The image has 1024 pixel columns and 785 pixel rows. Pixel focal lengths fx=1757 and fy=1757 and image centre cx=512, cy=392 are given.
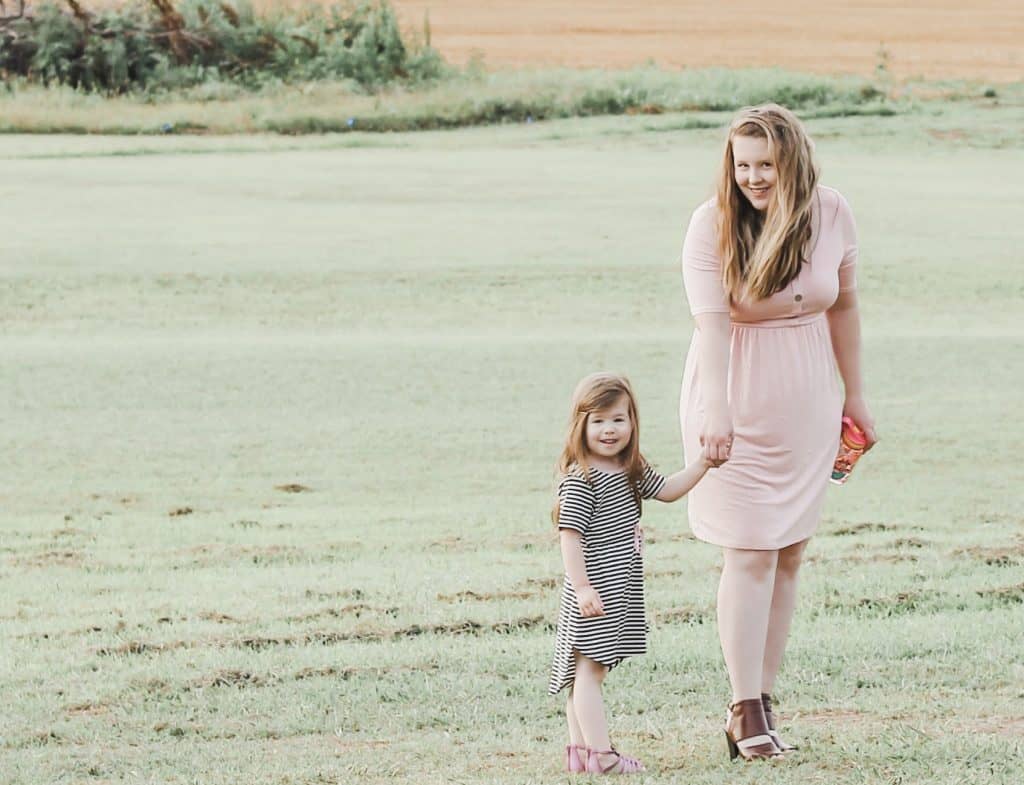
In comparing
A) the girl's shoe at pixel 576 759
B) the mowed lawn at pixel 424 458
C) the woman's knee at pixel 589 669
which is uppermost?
the woman's knee at pixel 589 669

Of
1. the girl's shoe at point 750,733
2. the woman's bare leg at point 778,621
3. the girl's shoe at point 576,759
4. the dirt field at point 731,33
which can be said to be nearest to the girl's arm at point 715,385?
the woman's bare leg at point 778,621

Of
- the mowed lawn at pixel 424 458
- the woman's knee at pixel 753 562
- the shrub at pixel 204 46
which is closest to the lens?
the woman's knee at pixel 753 562

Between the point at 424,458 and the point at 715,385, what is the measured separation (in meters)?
4.49

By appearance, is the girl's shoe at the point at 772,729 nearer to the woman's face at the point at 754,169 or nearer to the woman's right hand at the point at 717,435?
the woman's right hand at the point at 717,435

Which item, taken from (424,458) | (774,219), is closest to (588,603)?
(774,219)

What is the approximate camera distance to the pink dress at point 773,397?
3.20 metres

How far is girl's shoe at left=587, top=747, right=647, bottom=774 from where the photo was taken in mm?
3162

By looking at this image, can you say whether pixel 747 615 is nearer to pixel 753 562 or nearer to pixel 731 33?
pixel 753 562

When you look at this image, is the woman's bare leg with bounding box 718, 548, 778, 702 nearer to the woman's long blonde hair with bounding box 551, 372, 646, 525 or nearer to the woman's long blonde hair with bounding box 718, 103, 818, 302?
the woman's long blonde hair with bounding box 551, 372, 646, 525

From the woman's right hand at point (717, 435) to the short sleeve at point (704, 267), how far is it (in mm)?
188

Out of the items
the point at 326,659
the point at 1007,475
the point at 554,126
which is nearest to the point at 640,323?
the point at 1007,475

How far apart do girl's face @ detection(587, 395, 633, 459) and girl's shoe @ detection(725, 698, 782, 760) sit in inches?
21.3

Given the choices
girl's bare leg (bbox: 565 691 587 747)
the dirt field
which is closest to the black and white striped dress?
girl's bare leg (bbox: 565 691 587 747)

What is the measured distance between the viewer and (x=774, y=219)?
10.3 ft
